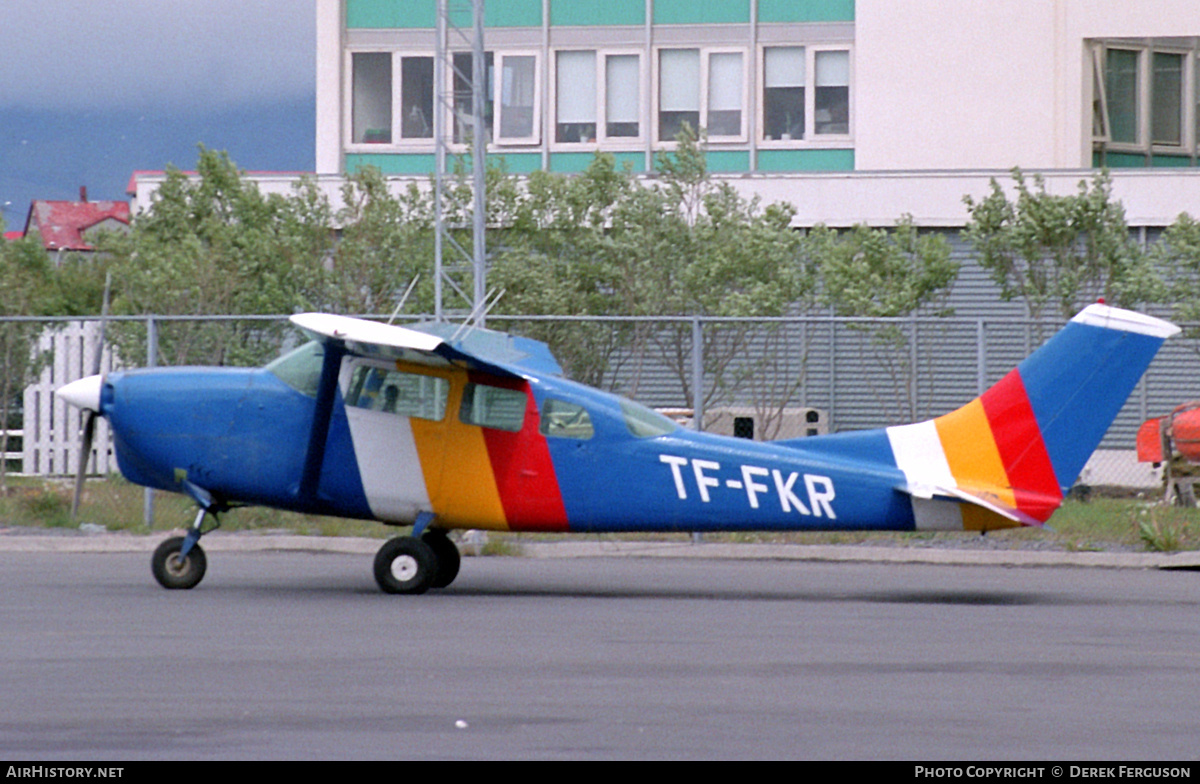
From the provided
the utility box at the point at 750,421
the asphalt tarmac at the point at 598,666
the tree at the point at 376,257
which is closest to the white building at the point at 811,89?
the tree at the point at 376,257

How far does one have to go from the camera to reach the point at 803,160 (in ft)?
96.8

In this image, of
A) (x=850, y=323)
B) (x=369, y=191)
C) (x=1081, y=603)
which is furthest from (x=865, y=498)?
(x=369, y=191)

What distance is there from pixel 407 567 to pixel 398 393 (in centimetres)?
133

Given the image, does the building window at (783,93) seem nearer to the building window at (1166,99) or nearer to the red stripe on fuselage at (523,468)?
the building window at (1166,99)

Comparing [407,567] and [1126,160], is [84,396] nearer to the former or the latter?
[407,567]

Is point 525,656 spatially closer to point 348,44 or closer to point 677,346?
point 677,346

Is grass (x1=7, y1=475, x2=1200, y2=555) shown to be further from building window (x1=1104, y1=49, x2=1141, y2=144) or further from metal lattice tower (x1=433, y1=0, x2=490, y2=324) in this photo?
building window (x1=1104, y1=49, x2=1141, y2=144)

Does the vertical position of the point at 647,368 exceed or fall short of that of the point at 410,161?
it falls short

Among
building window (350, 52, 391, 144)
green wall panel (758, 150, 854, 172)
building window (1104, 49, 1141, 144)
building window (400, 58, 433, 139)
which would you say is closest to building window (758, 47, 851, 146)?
green wall panel (758, 150, 854, 172)

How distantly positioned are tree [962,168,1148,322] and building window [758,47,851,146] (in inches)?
305

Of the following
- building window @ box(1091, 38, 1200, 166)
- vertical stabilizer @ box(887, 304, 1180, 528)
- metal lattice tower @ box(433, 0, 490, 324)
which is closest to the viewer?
vertical stabilizer @ box(887, 304, 1180, 528)

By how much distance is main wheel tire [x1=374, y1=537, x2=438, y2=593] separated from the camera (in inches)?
455

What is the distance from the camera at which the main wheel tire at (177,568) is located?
11719 mm

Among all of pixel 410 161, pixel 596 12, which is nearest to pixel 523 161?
pixel 410 161
